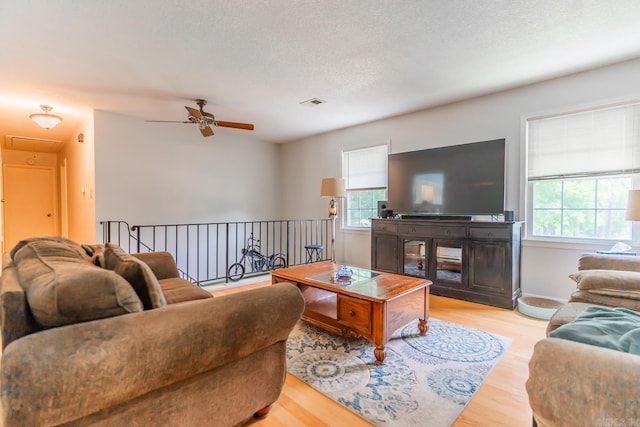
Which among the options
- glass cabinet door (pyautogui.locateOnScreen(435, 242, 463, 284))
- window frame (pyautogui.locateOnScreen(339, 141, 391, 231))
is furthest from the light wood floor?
window frame (pyautogui.locateOnScreen(339, 141, 391, 231))

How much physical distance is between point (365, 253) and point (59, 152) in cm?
761

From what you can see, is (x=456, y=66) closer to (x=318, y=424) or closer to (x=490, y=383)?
(x=490, y=383)

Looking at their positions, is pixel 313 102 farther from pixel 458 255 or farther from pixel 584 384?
pixel 584 384

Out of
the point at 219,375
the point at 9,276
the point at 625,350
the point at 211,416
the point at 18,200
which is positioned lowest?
the point at 211,416

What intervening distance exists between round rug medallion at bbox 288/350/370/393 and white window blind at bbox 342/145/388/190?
3.22 m

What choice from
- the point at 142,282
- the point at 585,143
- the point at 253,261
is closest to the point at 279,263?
the point at 253,261

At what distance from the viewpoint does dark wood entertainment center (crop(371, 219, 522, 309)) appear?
324cm

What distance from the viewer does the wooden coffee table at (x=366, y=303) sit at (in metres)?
2.08

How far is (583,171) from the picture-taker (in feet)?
10.1

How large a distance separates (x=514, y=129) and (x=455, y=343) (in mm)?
2641

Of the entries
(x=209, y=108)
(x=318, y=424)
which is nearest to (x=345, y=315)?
(x=318, y=424)

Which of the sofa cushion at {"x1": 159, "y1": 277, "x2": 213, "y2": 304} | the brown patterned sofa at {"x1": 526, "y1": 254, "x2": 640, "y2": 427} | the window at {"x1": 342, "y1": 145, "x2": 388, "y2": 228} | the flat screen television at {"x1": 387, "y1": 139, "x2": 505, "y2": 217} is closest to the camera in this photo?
the brown patterned sofa at {"x1": 526, "y1": 254, "x2": 640, "y2": 427}

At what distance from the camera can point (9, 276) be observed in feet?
4.12

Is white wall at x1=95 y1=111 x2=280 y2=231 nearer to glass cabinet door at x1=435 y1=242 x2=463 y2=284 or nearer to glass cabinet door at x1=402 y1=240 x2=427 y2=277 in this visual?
glass cabinet door at x1=402 y1=240 x2=427 y2=277
